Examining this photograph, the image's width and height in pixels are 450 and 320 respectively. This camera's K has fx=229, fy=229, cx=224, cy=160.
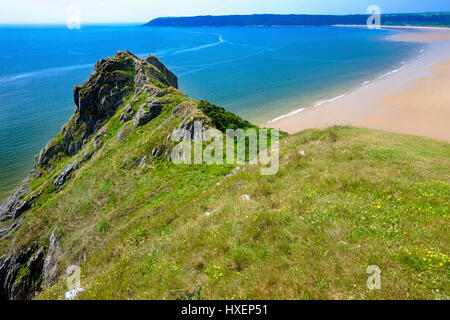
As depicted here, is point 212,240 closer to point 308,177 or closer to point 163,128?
point 308,177

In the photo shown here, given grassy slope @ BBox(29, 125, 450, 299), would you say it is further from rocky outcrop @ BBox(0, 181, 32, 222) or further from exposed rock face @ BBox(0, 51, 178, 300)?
rocky outcrop @ BBox(0, 181, 32, 222)

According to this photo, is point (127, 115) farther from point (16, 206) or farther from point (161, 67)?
point (161, 67)

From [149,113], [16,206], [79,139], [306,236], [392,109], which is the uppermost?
[149,113]

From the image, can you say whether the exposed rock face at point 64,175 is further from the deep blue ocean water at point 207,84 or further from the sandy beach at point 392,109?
the sandy beach at point 392,109

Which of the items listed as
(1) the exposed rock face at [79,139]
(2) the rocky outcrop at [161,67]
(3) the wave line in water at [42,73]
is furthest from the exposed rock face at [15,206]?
(3) the wave line in water at [42,73]

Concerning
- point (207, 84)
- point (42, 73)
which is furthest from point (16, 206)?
point (42, 73)
